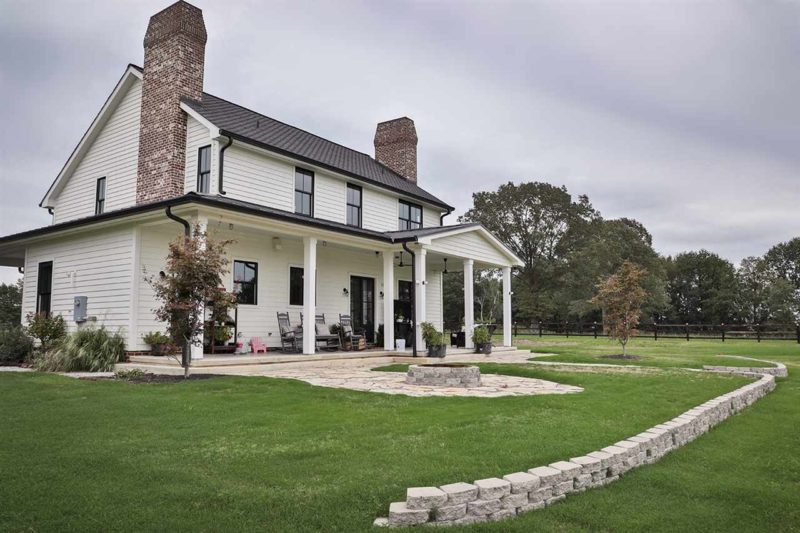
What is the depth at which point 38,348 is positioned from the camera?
13.6 metres

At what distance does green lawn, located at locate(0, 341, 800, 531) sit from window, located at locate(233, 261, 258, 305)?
626 cm

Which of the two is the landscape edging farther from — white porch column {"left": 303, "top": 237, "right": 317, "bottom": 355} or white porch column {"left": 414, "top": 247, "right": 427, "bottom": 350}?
white porch column {"left": 414, "top": 247, "right": 427, "bottom": 350}

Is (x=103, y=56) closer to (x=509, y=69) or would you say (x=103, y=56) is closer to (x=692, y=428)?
(x=509, y=69)

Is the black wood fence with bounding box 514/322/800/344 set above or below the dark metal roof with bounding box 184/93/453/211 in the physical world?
below

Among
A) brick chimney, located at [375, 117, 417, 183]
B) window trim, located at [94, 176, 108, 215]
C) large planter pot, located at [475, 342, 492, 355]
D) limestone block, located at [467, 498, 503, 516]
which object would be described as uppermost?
brick chimney, located at [375, 117, 417, 183]

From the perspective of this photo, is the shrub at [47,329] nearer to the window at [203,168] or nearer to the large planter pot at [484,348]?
the window at [203,168]

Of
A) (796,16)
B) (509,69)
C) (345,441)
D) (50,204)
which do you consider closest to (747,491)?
(345,441)

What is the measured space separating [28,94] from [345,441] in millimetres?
15976

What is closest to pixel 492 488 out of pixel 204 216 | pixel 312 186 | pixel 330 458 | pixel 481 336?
pixel 330 458

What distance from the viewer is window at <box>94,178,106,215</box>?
1591 centimetres

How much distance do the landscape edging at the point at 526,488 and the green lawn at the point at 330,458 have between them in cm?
12

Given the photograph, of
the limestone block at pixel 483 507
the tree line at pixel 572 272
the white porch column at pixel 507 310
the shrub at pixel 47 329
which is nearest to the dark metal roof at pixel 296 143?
the white porch column at pixel 507 310

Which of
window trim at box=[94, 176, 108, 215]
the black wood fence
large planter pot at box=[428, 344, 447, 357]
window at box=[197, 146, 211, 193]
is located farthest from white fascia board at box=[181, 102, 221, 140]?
the black wood fence

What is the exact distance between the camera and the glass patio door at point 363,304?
17891mm
